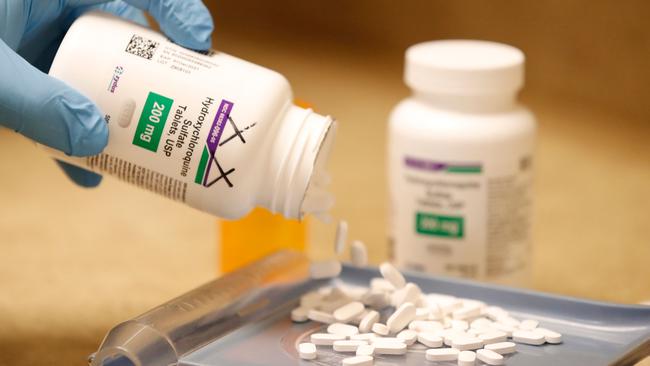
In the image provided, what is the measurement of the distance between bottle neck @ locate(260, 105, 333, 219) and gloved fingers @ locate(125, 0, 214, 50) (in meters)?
0.10

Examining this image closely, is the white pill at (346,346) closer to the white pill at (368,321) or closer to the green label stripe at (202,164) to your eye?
the white pill at (368,321)

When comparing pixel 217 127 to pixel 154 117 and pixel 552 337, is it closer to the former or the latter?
pixel 154 117

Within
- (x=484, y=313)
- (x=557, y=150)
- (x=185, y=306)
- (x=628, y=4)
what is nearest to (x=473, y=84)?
(x=484, y=313)

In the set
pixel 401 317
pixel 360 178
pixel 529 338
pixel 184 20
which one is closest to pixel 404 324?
pixel 401 317

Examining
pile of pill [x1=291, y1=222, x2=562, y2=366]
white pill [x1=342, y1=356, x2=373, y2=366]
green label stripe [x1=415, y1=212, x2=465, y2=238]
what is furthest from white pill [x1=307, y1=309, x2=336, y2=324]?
green label stripe [x1=415, y1=212, x2=465, y2=238]

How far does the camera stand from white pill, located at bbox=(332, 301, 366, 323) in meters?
0.93

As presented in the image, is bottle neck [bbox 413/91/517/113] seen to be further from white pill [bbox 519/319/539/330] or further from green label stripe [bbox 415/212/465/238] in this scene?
white pill [bbox 519/319/539/330]

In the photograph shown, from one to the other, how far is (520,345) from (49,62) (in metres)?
0.51

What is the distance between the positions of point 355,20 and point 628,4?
0.62 m

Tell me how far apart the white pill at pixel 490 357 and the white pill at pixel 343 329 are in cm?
11

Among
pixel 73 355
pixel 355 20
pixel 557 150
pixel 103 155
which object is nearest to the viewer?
pixel 103 155

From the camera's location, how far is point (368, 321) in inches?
36.1

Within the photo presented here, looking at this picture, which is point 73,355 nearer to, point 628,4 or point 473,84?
point 473,84

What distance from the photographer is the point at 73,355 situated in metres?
1.01
